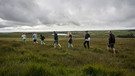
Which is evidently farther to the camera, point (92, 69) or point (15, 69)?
point (92, 69)

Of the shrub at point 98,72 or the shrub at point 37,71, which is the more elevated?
the shrub at point 37,71

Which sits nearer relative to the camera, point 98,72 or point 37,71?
point 37,71

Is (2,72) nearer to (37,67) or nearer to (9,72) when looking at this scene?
(9,72)

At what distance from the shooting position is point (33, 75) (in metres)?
5.32

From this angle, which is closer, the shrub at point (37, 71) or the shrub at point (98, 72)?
the shrub at point (37, 71)

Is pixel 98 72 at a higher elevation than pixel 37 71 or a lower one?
lower

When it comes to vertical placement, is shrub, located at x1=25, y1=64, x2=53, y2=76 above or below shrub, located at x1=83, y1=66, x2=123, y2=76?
above

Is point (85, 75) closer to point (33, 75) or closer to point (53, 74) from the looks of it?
point (53, 74)

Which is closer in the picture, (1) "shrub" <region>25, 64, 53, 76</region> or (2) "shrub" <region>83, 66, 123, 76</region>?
(1) "shrub" <region>25, 64, 53, 76</region>

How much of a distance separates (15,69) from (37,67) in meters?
0.87

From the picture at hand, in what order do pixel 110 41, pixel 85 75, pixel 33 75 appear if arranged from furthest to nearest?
pixel 110 41
pixel 85 75
pixel 33 75

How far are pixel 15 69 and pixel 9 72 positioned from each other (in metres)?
0.34

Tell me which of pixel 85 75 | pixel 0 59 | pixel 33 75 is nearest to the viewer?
pixel 33 75

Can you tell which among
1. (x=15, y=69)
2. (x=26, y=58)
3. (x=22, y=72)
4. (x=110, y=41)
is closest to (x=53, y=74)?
(x=22, y=72)
